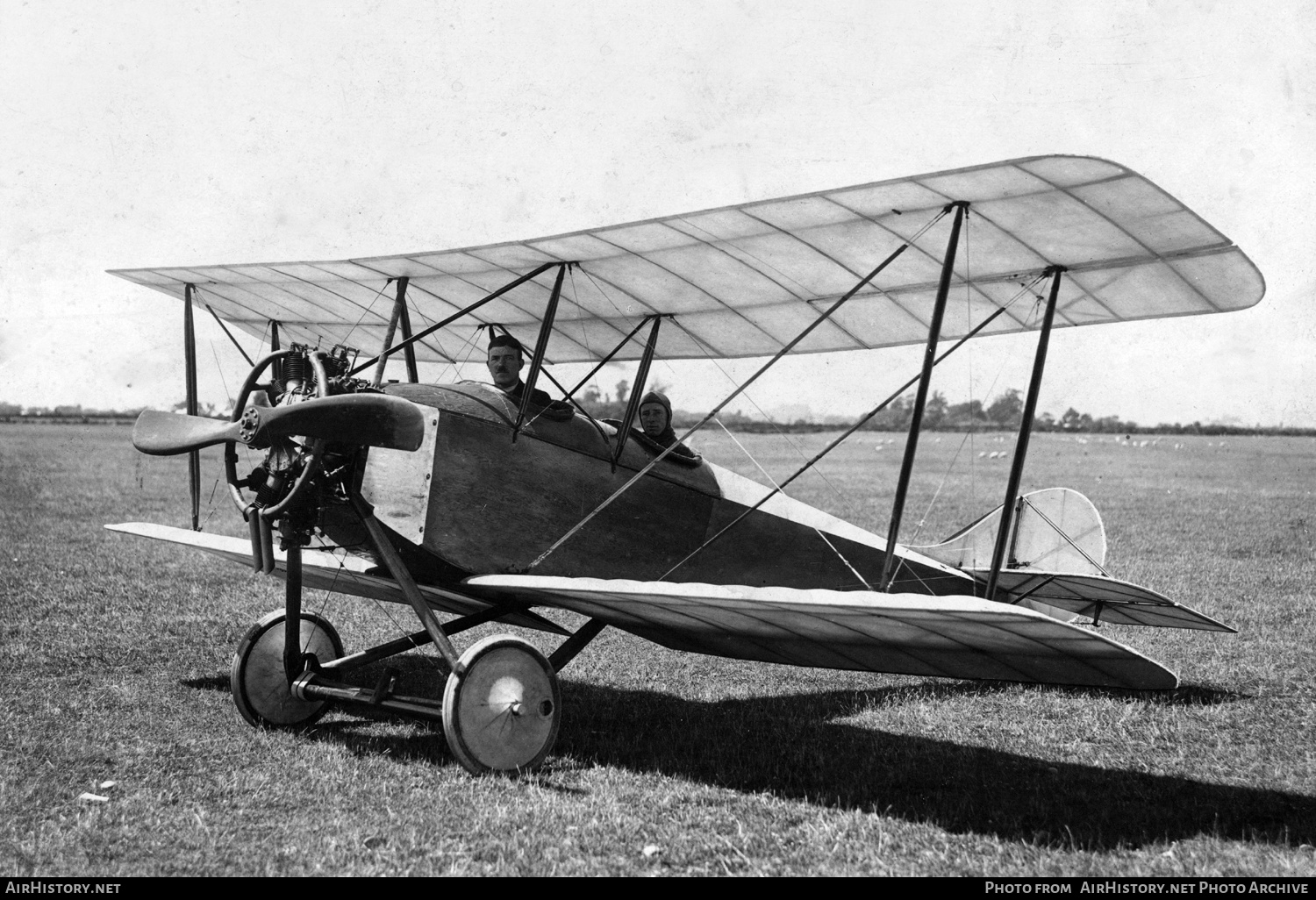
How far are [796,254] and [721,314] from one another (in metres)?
1.30

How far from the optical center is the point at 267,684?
6270mm

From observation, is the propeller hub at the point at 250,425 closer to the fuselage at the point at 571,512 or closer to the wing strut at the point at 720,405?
the fuselage at the point at 571,512

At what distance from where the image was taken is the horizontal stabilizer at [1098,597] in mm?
6910

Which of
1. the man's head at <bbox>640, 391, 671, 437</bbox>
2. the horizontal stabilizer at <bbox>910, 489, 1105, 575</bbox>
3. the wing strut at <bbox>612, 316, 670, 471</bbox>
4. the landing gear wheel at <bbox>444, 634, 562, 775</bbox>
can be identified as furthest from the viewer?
the horizontal stabilizer at <bbox>910, 489, 1105, 575</bbox>

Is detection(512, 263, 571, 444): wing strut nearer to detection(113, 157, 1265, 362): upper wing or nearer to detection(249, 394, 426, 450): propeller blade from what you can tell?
detection(113, 157, 1265, 362): upper wing

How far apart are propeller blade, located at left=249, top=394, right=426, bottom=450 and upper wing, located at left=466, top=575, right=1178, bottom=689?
1.13 metres

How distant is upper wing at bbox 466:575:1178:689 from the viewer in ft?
14.1

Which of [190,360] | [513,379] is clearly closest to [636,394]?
[513,379]

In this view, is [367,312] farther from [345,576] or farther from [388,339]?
[345,576]

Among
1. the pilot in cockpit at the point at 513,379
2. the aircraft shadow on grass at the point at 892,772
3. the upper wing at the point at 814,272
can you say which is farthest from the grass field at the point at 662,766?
the upper wing at the point at 814,272

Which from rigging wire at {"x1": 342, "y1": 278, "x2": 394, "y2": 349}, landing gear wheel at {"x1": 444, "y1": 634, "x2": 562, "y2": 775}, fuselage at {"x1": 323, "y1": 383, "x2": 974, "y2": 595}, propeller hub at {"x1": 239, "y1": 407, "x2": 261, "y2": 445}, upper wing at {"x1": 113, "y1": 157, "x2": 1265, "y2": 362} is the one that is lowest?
landing gear wheel at {"x1": 444, "y1": 634, "x2": 562, "y2": 775}

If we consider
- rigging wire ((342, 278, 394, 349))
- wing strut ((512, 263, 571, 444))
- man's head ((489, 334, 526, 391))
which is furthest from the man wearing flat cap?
rigging wire ((342, 278, 394, 349))

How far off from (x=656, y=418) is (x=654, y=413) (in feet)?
0.12

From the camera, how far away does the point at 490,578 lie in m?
5.83
